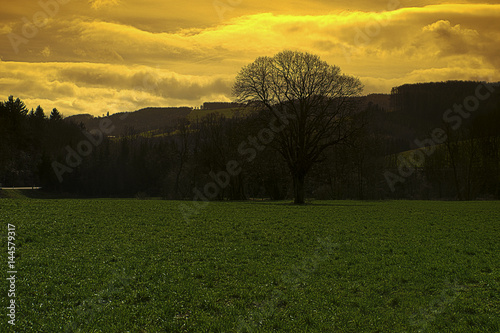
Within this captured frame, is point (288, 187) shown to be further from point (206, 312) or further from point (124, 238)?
point (206, 312)

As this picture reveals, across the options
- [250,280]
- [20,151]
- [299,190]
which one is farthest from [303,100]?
[20,151]

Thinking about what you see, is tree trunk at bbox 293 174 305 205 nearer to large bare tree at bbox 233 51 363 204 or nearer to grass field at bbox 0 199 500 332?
large bare tree at bbox 233 51 363 204

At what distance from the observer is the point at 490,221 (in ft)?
122

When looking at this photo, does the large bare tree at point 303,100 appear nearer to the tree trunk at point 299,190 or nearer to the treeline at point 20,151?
the tree trunk at point 299,190

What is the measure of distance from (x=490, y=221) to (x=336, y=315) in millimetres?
30323

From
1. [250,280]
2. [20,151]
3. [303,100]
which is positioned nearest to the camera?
[250,280]

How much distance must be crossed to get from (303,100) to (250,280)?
4703 cm

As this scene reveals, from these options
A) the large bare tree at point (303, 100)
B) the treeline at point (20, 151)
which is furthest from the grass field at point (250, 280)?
the treeline at point (20, 151)

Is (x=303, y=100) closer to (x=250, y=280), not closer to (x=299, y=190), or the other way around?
(x=299, y=190)

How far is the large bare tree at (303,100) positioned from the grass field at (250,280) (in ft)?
106

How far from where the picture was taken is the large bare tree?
60688mm

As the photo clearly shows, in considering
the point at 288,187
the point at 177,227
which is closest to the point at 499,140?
the point at 288,187

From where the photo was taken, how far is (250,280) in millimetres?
16859

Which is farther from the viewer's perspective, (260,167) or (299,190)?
(260,167)
